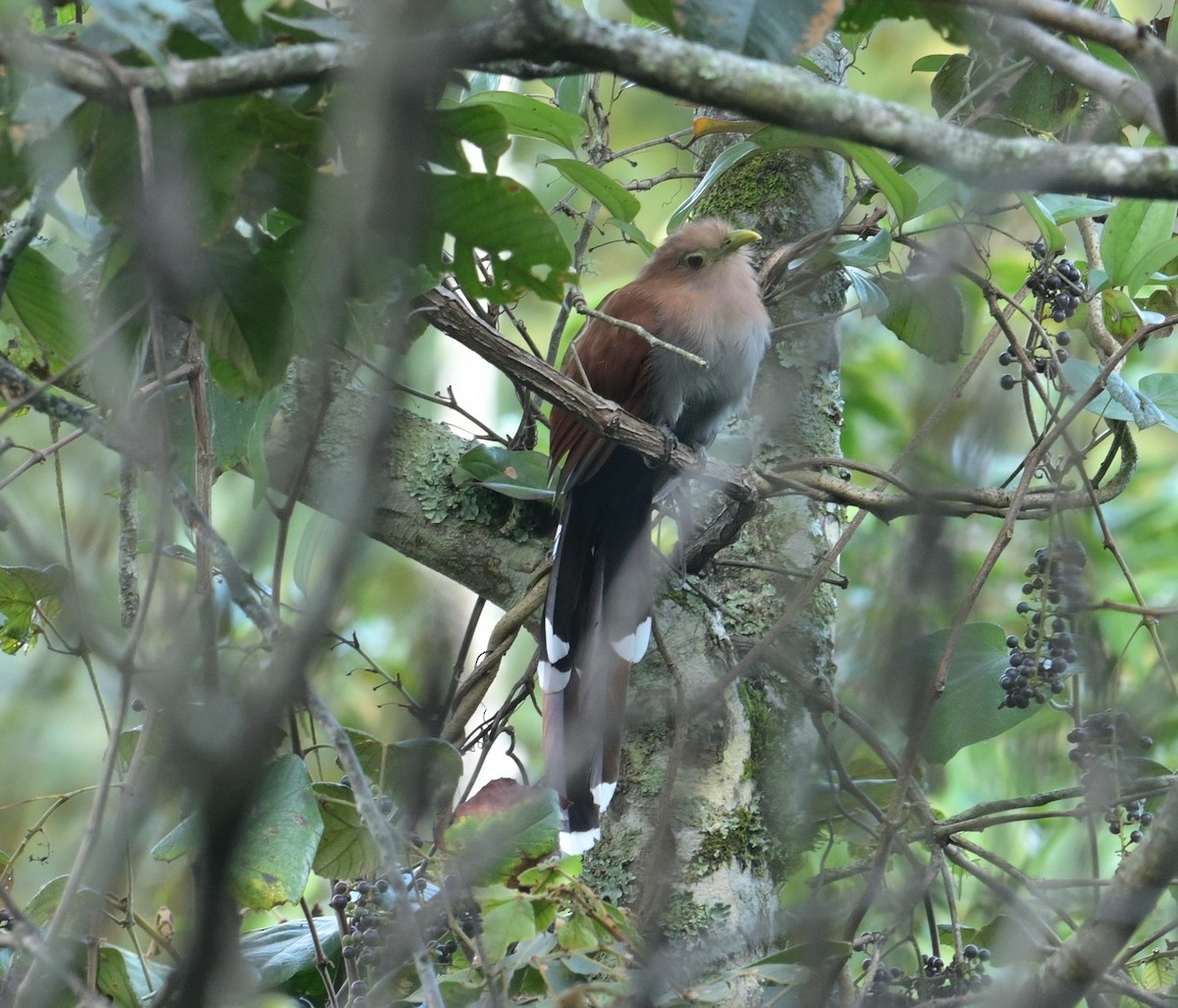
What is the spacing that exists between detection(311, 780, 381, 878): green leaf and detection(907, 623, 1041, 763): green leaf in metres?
0.90

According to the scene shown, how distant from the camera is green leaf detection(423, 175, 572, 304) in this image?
1.32 metres

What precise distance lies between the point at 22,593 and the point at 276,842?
2.12ft

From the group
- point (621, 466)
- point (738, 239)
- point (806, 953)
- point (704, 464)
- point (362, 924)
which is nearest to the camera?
point (806, 953)

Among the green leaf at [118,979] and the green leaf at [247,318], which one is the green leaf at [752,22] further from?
the green leaf at [118,979]

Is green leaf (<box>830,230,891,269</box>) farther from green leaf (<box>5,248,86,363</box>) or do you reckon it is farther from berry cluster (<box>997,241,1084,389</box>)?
green leaf (<box>5,248,86,363</box>)

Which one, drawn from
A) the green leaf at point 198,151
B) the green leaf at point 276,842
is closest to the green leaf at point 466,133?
the green leaf at point 198,151

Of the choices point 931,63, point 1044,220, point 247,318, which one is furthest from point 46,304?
point 931,63

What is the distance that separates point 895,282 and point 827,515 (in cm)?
51

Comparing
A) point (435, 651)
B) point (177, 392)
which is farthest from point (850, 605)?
point (435, 651)

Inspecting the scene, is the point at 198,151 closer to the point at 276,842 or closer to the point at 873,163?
the point at 276,842

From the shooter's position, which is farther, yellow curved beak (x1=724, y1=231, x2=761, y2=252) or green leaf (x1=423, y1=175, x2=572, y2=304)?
yellow curved beak (x1=724, y1=231, x2=761, y2=252)

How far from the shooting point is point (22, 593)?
5.86ft

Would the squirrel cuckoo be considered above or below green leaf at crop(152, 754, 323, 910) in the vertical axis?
above

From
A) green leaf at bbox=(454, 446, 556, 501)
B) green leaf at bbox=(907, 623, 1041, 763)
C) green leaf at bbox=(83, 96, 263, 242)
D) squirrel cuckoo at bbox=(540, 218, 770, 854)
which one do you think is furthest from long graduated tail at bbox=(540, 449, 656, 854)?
green leaf at bbox=(83, 96, 263, 242)
